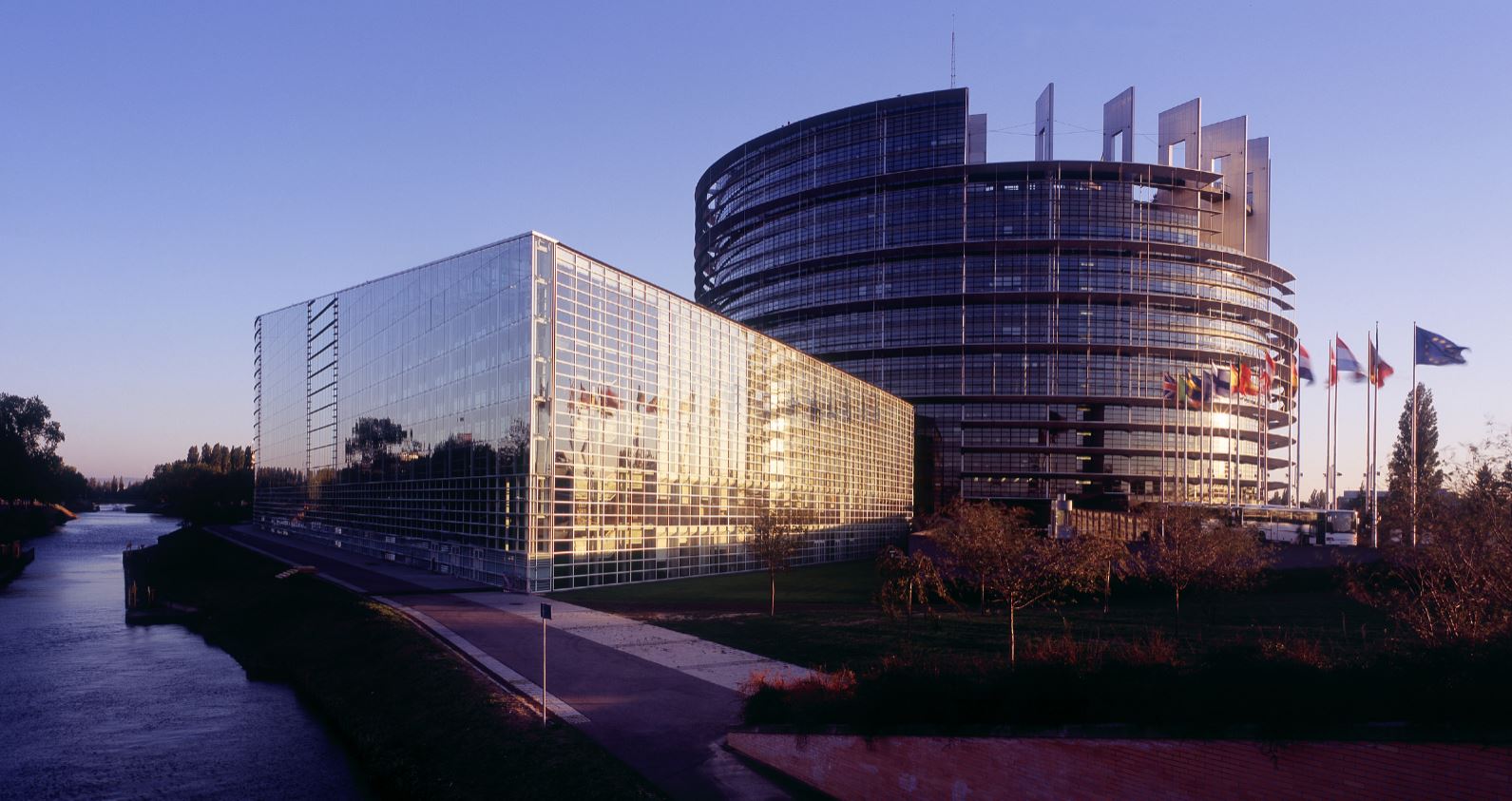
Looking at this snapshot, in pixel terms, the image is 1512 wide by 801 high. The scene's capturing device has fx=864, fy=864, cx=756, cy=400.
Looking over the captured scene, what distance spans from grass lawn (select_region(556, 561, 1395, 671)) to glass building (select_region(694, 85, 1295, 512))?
57048 millimetres

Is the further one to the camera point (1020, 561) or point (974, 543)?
point (974, 543)

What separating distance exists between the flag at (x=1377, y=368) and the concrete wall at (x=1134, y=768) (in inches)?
2512

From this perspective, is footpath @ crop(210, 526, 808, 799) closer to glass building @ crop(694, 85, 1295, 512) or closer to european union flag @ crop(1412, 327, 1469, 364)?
european union flag @ crop(1412, 327, 1469, 364)

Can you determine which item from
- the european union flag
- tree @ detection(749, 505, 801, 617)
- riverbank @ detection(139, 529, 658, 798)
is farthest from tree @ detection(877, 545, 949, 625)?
the european union flag

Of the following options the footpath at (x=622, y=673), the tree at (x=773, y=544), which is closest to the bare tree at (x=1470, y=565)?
the footpath at (x=622, y=673)

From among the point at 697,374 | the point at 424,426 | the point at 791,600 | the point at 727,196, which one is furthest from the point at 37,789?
the point at 727,196

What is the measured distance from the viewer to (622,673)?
23906 millimetres

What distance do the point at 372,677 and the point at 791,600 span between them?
61.1ft

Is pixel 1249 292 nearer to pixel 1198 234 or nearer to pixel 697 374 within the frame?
pixel 1198 234

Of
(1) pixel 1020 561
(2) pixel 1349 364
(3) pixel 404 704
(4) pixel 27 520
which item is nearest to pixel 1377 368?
(2) pixel 1349 364

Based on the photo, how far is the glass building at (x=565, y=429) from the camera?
42188mm

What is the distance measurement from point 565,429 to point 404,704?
19.1 meters

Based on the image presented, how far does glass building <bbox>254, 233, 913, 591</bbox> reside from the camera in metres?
42.2

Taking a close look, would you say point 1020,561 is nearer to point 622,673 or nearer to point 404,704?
point 622,673
